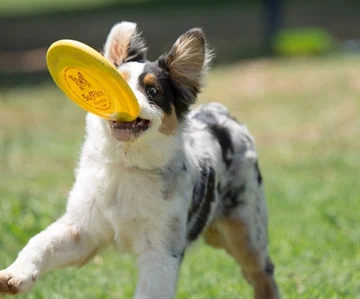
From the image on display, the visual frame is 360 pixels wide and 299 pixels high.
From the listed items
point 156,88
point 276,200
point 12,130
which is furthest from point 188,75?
point 12,130

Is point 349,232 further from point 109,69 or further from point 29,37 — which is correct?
point 29,37

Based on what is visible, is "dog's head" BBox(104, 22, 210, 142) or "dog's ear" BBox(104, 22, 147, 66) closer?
"dog's head" BBox(104, 22, 210, 142)

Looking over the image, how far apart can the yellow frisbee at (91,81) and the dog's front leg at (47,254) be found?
836mm

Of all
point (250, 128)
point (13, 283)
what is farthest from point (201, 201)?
point (250, 128)

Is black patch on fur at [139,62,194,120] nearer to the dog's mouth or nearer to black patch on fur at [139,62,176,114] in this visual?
black patch on fur at [139,62,176,114]

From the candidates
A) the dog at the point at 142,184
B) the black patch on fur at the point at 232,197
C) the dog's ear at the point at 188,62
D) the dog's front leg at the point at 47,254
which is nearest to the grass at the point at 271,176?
the black patch on fur at the point at 232,197

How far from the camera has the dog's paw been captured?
5.70 metres

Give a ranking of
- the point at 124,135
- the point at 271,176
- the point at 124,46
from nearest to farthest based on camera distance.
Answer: the point at 124,135 < the point at 124,46 < the point at 271,176

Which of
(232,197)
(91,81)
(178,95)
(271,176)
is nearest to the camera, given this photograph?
(91,81)

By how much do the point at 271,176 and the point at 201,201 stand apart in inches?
235

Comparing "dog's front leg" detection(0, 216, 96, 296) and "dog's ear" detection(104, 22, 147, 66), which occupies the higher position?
"dog's ear" detection(104, 22, 147, 66)

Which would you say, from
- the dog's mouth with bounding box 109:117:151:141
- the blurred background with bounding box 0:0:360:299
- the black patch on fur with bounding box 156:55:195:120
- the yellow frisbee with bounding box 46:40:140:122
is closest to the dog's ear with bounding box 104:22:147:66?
the black patch on fur with bounding box 156:55:195:120

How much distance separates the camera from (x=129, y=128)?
590 cm

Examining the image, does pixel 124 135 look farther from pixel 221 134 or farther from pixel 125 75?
pixel 221 134
